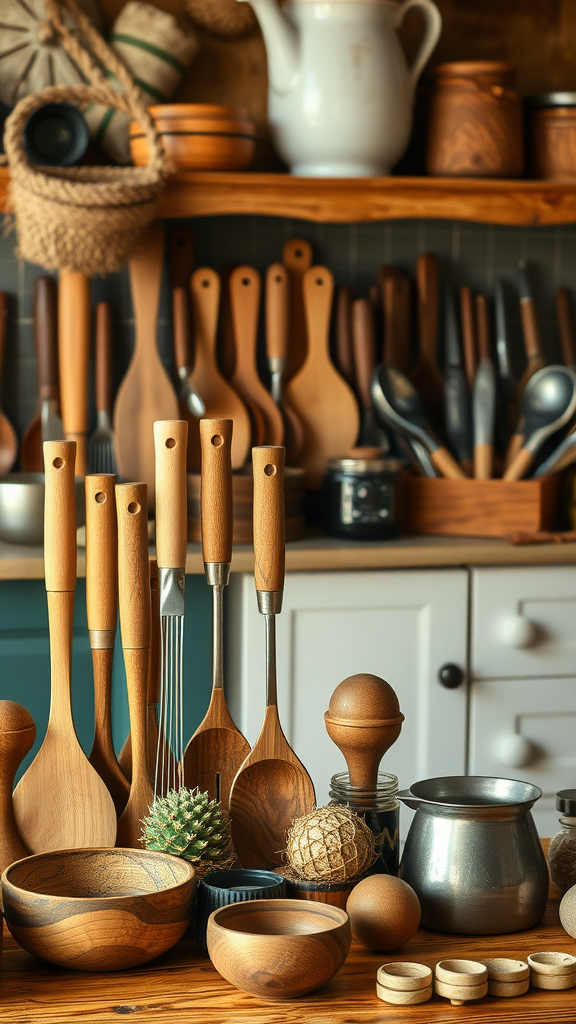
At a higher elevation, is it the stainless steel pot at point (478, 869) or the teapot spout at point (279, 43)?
the teapot spout at point (279, 43)

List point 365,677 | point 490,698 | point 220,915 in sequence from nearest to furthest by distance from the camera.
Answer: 1. point 220,915
2. point 365,677
3. point 490,698

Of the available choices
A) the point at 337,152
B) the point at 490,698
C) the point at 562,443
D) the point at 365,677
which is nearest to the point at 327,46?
the point at 337,152

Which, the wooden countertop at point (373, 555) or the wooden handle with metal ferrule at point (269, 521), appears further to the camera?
the wooden countertop at point (373, 555)

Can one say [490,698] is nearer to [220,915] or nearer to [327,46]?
[327,46]

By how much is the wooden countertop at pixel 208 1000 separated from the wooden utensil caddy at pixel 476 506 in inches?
55.8

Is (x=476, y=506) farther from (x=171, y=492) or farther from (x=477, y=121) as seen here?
(x=171, y=492)

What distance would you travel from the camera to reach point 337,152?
6.84 ft

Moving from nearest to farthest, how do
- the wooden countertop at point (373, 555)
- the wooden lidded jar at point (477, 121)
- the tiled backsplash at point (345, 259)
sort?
1. the wooden countertop at point (373, 555)
2. the wooden lidded jar at point (477, 121)
3. the tiled backsplash at point (345, 259)

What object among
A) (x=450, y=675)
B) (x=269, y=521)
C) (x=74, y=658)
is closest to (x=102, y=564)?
(x=269, y=521)

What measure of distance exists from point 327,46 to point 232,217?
1.31 feet

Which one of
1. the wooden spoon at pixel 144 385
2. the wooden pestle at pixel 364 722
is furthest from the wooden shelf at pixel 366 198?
the wooden pestle at pixel 364 722

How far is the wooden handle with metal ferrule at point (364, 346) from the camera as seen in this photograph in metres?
2.29

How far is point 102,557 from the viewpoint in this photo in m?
0.79

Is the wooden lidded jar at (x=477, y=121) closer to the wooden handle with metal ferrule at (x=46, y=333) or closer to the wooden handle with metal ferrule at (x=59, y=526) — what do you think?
the wooden handle with metal ferrule at (x=46, y=333)
